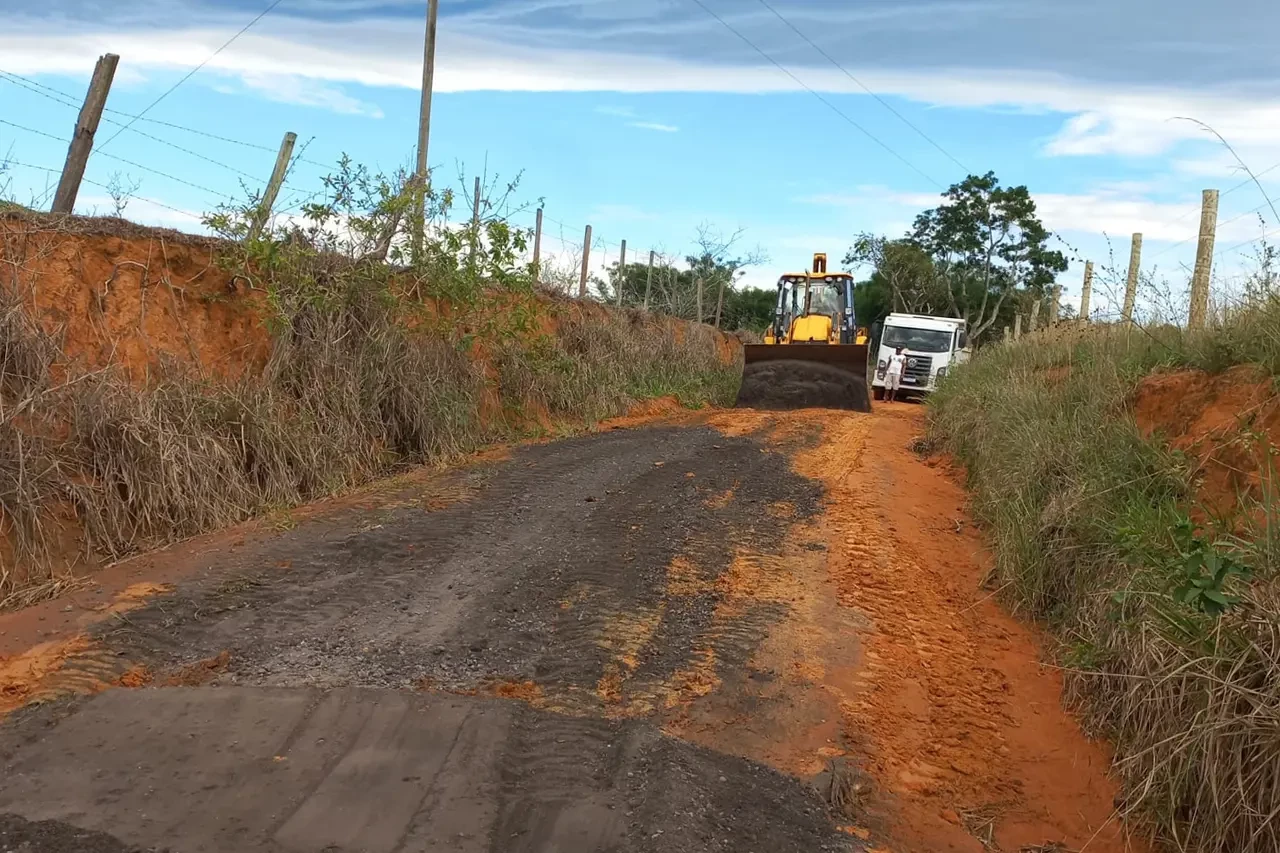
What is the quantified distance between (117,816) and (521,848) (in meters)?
1.49

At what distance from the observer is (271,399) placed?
350 inches

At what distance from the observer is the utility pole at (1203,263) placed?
7.57m

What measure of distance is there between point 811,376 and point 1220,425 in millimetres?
11503

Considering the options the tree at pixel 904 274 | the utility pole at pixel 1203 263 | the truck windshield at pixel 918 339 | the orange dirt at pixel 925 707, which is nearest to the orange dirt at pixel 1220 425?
the utility pole at pixel 1203 263

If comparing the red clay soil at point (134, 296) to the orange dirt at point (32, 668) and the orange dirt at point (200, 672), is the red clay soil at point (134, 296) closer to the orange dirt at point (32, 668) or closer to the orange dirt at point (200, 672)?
the orange dirt at point (32, 668)

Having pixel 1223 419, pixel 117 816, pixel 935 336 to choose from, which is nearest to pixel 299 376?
pixel 117 816

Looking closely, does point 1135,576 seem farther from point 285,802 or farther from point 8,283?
point 8,283

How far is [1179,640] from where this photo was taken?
4023mm

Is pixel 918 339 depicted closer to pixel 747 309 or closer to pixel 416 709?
pixel 747 309

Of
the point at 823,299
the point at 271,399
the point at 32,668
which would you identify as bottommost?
the point at 32,668

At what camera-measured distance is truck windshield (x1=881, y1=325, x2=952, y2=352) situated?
26.1 metres

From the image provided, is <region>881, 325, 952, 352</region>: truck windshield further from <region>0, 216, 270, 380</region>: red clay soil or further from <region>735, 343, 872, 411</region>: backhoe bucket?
<region>0, 216, 270, 380</region>: red clay soil

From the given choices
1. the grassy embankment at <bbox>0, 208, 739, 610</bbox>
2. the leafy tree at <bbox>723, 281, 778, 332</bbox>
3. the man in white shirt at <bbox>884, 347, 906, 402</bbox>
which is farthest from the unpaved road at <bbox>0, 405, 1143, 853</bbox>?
the leafy tree at <bbox>723, 281, 778, 332</bbox>

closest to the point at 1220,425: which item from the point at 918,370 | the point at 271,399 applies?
the point at 271,399
